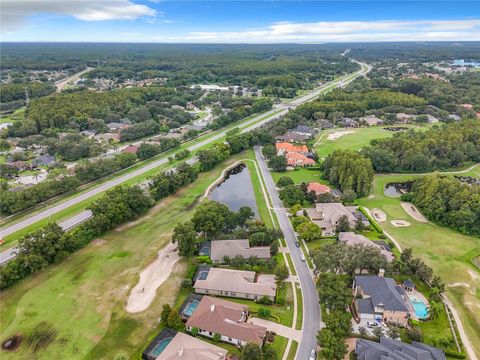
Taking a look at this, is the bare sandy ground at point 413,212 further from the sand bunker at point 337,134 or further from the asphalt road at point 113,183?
the asphalt road at point 113,183

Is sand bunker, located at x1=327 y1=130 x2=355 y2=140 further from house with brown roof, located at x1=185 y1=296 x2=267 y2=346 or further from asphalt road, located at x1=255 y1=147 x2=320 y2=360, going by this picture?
house with brown roof, located at x1=185 y1=296 x2=267 y2=346

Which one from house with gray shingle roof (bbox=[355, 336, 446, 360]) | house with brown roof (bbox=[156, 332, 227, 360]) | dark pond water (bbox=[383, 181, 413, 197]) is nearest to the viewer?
house with gray shingle roof (bbox=[355, 336, 446, 360])

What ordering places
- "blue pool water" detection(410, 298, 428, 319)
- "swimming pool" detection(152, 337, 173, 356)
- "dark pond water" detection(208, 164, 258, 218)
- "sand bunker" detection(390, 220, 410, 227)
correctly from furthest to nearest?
"dark pond water" detection(208, 164, 258, 218)
"sand bunker" detection(390, 220, 410, 227)
"blue pool water" detection(410, 298, 428, 319)
"swimming pool" detection(152, 337, 173, 356)

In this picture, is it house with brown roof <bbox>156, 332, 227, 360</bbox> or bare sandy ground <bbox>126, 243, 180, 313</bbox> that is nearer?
house with brown roof <bbox>156, 332, 227, 360</bbox>

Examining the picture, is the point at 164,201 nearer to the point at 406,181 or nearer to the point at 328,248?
the point at 328,248

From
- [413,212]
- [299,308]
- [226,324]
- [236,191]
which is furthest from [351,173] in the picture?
[226,324]

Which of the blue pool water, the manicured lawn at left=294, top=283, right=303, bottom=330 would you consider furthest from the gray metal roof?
the manicured lawn at left=294, top=283, right=303, bottom=330

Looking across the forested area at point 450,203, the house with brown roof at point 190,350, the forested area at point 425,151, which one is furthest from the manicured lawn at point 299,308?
the forested area at point 425,151
